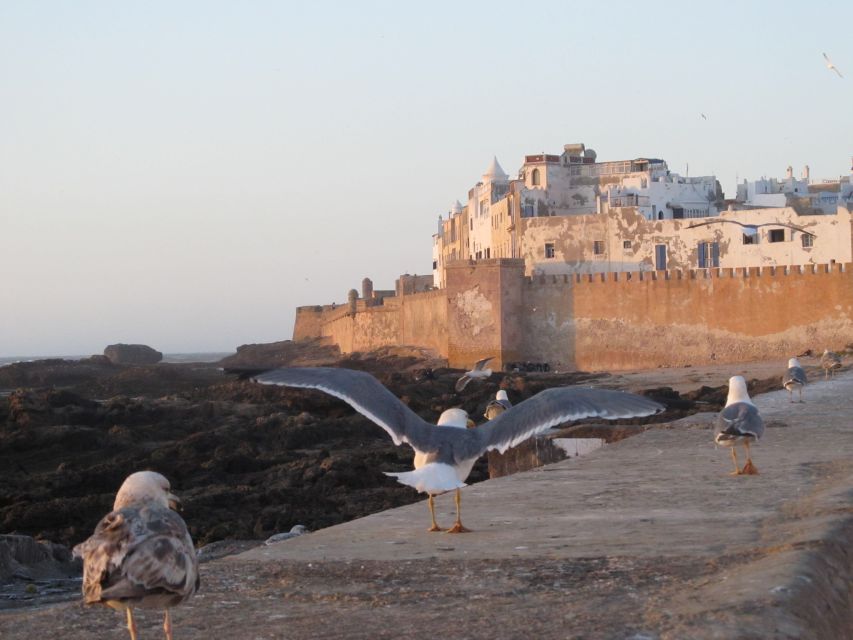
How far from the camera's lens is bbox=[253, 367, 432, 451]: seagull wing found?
5.60 meters

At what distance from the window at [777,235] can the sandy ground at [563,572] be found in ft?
114

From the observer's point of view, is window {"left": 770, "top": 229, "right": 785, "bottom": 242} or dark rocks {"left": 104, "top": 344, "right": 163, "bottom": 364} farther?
dark rocks {"left": 104, "top": 344, "right": 163, "bottom": 364}

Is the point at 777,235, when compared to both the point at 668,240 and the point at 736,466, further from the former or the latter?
the point at 736,466

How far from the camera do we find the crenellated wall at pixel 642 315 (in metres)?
32.3

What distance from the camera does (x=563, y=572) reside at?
433 centimetres

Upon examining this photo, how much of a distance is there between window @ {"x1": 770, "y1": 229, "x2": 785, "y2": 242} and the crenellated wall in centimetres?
747

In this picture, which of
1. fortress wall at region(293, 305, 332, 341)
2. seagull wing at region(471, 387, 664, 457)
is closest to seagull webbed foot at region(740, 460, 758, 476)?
seagull wing at region(471, 387, 664, 457)

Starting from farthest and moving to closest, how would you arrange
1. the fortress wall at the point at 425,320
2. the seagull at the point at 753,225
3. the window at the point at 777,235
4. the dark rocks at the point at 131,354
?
1. the dark rocks at the point at 131,354
2. the window at the point at 777,235
3. the seagull at the point at 753,225
4. the fortress wall at the point at 425,320

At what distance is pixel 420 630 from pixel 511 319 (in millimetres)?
32004

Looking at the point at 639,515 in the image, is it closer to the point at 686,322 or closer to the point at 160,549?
the point at 160,549

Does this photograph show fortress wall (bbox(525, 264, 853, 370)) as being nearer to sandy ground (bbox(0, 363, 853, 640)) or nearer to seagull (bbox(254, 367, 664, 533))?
sandy ground (bbox(0, 363, 853, 640))

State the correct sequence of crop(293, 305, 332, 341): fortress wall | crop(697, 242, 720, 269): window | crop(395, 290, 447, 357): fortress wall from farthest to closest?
crop(293, 305, 332, 341): fortress wall, crop(697, 242, 720, 269): window, crop(395, 290, 447, 357): fortress wall

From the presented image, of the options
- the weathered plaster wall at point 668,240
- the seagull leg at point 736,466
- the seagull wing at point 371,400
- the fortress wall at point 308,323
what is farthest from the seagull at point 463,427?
the fortress wall at point 308,323

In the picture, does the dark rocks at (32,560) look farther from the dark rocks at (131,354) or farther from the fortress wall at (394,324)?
the dark rocks at (131,354)
